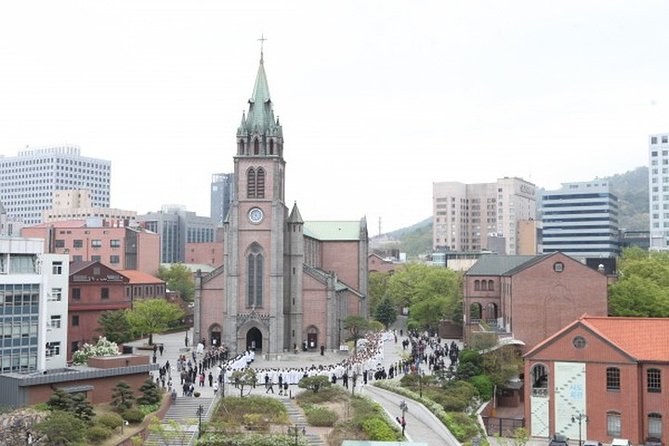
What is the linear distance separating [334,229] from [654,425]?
2098 inches

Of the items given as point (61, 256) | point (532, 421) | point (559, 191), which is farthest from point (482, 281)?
point (559, 191)

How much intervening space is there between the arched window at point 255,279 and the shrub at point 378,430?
3336cm

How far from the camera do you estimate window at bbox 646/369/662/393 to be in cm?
4506

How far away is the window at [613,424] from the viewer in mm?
45531

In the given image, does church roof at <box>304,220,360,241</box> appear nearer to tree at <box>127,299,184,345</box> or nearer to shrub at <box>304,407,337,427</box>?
tree at <box>127,299,184,345</box>

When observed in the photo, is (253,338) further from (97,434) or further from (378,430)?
(97,434)

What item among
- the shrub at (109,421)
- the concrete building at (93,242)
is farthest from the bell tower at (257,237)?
the concrete building at (93,242)

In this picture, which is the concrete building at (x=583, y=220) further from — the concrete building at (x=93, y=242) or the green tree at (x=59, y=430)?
the green tree at (x=59, y=430)

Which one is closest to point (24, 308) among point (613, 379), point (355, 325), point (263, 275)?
point (263, 275)

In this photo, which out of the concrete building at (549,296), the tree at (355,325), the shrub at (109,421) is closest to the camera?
the shrub at (109,421)

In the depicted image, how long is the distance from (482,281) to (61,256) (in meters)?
40.3

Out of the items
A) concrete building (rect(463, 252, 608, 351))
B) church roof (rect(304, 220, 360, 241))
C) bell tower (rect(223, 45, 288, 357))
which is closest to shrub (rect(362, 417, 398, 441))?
concrete building (rect(463, 252, 608, 351))

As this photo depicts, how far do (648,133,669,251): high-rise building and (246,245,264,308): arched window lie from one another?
125 m

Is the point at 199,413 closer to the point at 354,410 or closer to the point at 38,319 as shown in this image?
the point at 354,410
